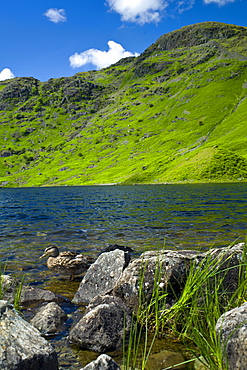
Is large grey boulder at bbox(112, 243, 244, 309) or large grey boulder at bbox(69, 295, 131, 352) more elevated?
large grey boulder at bbox(112, 243, 244, 309)

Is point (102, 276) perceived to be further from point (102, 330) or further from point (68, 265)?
point (68, 265)

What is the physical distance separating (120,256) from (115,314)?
350cm

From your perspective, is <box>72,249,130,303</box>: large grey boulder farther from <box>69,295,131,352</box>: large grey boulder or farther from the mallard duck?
the mallard duck

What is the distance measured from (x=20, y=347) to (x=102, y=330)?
3.15 m

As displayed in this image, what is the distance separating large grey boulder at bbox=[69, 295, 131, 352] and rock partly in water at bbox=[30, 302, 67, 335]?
94 centimetres

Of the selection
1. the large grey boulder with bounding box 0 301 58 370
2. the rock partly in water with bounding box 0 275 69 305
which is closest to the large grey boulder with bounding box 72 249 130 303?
the rock partly in water with bounding box 0 275 69 305

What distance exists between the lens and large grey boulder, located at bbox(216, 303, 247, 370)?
4966mm

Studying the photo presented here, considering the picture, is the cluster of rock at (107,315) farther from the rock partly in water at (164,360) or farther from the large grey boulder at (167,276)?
the rock partly in water at (164,360)

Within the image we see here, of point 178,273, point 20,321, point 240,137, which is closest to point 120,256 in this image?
point 178,273

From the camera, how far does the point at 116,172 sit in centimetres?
19700

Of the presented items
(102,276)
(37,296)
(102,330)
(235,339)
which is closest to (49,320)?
(102,330)

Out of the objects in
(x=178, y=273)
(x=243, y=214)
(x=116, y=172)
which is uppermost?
(x=116, y=172)

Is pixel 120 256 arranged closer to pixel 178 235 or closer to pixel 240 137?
pixel 178 235

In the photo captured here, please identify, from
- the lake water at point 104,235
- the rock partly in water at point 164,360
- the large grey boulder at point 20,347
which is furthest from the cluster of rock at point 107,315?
the lake water at point 104,235
